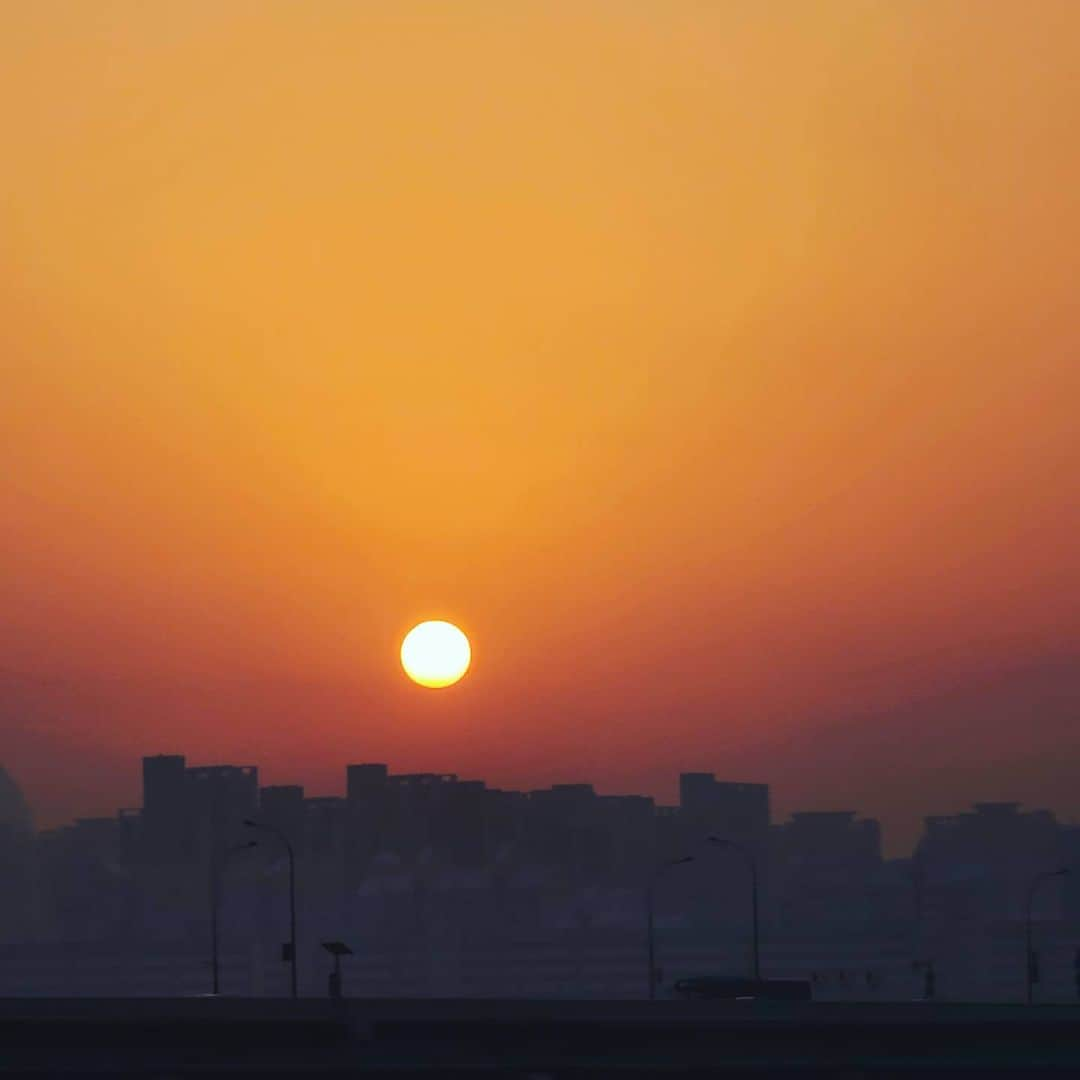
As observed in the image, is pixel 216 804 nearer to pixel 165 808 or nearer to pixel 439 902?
pixel 165 808

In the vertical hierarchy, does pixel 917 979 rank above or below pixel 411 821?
below

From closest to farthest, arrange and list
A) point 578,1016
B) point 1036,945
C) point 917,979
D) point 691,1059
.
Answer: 1. point 691,1059
2. point 578,1016
3. point 917,979
4. point 1036,945

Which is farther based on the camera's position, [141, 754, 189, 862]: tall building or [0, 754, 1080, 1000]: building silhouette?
[141, 754, 189, 862]: tall building

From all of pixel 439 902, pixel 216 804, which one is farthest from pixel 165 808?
pixel 439 902

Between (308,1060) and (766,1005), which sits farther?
(766,1005)

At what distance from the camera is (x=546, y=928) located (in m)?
192

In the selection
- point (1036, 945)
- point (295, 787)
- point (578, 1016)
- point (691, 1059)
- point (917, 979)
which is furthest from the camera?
point (295, 787)

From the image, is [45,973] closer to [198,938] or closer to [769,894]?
[198,938]

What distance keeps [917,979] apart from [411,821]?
6221 cm

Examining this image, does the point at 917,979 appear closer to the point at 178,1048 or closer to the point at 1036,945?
the point at 1036,945

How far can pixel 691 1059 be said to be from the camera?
48.6m

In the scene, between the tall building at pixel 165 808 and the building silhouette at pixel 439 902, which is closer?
the building silhouette at pixel 439 902

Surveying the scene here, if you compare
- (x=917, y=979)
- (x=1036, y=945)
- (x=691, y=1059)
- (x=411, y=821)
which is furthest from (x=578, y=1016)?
(x=411, y=821)

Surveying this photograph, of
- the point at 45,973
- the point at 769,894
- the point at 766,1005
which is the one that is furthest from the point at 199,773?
the point at 766,1005
